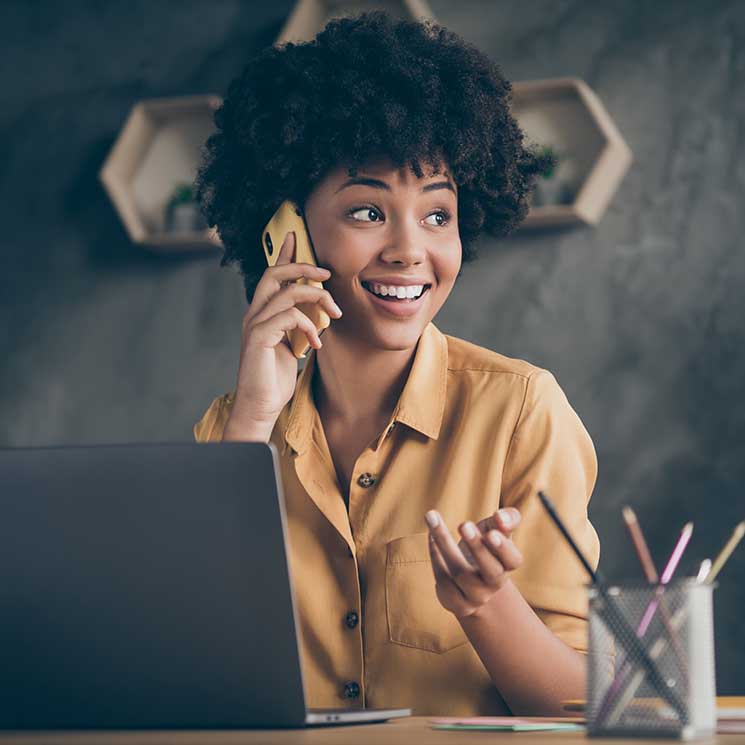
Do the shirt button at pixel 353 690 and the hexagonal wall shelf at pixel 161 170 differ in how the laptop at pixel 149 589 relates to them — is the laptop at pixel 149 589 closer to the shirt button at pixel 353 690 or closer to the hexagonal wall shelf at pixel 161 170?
the shirt button at pixel 353 690

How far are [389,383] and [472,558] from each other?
0.70 meters

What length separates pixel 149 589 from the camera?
888 mm

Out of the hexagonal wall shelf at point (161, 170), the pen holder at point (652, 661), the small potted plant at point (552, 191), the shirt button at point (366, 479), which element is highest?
the hexagonal wall shelf at point (161, 170)

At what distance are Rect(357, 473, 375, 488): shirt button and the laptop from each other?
24.7 inches

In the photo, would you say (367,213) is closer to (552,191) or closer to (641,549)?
(641,549)

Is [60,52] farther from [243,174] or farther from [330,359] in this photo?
[330,359]

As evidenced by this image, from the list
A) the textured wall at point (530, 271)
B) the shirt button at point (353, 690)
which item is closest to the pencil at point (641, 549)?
the shirt button at point (353, 690)

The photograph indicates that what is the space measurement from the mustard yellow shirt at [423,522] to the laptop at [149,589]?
514 millimetres

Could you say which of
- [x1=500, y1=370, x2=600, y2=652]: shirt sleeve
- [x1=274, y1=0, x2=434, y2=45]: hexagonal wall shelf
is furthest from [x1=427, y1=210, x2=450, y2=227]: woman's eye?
[x1=274, y1=0, x2=434, y2=45]: hexagonal wall shelf

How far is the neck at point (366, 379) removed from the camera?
1.66 metres

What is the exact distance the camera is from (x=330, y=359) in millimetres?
1698

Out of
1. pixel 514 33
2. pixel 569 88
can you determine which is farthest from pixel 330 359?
pixel 514 33

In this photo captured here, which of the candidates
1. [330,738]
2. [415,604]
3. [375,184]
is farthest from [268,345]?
[330,738]

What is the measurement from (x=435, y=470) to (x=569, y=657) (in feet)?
1.20
